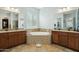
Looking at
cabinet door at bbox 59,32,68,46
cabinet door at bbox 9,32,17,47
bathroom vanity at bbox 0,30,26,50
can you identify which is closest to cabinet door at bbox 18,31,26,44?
bathroom vanity at bbox 0,30,26,50

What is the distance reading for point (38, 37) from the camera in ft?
6.74

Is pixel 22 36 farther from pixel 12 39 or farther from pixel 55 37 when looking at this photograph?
pixel 55 37

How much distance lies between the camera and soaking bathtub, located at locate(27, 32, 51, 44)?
6.74 feet

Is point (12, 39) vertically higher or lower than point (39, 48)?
higher

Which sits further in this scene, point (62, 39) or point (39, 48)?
point (62, 39)

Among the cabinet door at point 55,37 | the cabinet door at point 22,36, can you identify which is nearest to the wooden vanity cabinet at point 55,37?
the cabinet door at point 55,37

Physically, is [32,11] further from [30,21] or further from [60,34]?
[60,34]

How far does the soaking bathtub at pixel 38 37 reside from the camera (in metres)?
2.05

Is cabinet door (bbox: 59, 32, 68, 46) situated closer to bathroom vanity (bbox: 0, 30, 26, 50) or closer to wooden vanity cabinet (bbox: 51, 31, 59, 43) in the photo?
wooden vanity cabinet (bbox: 51, 31, 59, 43)

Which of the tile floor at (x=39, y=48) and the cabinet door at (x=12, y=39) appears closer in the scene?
the tile floor at (x=39, y=48)

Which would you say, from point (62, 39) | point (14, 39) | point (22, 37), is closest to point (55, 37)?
point (62, 39)

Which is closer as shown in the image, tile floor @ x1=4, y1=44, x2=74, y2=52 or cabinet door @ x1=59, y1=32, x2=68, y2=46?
tile floor @ x1=4, y1=44, x2=74, y2=52

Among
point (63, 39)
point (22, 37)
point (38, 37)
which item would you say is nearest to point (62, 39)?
point (63, 39)

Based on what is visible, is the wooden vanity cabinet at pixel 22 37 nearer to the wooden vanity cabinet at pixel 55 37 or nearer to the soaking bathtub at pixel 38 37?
the soaking bathtub at pixel 38 37
